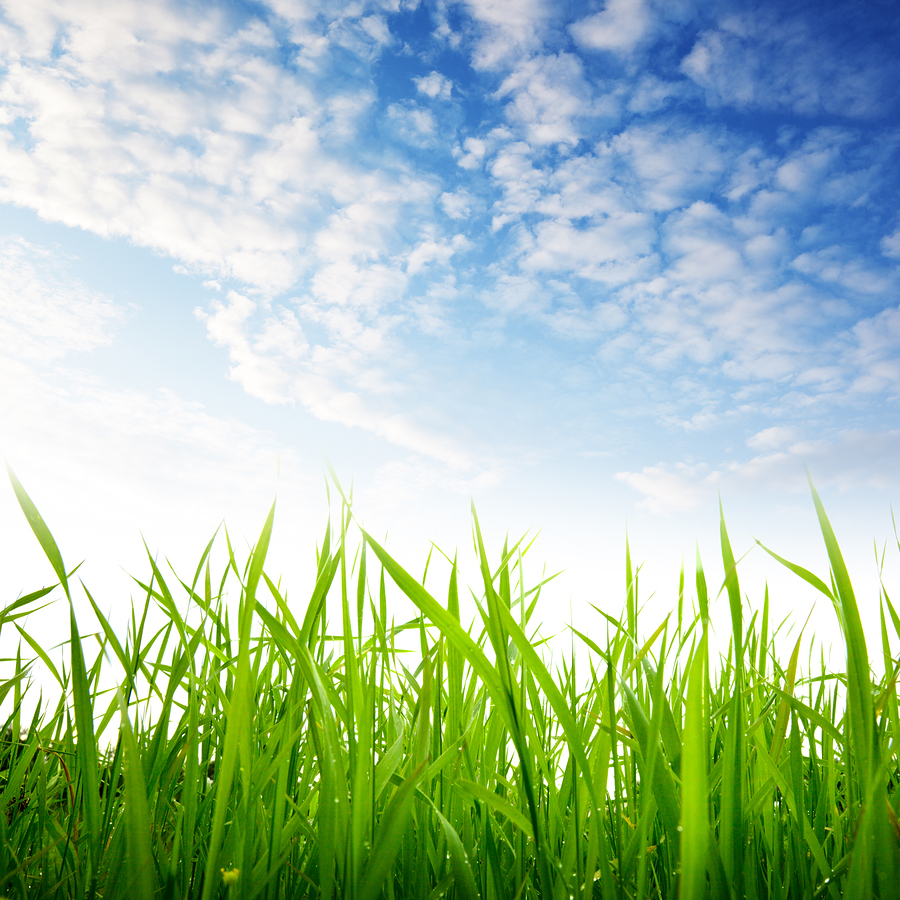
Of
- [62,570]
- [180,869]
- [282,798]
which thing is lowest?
[180,869]

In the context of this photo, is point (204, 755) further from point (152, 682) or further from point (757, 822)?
point (757, 822)

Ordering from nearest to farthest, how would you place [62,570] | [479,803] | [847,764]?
1. [62,570]
2. [847,764]
3. [479,803]

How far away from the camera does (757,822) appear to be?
42.1 inches

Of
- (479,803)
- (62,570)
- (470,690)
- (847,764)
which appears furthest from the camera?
(470,690)

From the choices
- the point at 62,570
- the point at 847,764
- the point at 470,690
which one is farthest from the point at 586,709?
the point at 62,570

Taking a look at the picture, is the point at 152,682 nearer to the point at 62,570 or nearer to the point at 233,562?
the point at 233,562

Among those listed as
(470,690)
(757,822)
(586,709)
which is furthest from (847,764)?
(470,690)

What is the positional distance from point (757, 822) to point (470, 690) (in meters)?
0.55

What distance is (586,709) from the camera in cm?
132

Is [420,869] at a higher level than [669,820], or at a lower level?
lower

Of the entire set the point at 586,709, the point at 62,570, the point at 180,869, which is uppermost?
the point at 62,570

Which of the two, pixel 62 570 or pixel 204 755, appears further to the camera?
pixel 204 755

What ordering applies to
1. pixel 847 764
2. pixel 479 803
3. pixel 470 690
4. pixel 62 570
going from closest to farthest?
pixel 62 570, pixel 847 764, pixel 479 803, pixel 470 690

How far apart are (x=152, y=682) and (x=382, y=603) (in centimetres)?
60
